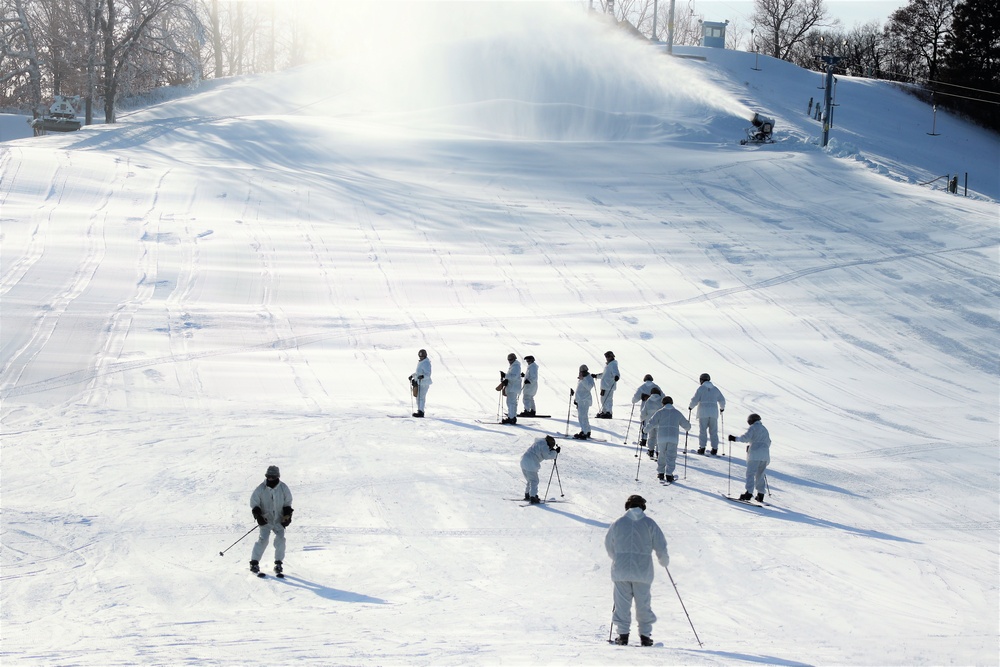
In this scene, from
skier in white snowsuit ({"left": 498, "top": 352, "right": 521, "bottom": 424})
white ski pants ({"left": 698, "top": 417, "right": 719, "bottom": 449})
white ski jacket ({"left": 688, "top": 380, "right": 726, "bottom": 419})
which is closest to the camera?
white ski jacket ({"left": 688, "top": 380, "right": 726, "bottom": 419})

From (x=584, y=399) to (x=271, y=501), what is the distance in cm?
611

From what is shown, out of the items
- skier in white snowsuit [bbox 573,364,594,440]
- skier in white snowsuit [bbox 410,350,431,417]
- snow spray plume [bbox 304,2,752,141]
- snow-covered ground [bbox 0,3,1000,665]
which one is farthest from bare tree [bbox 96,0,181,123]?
skier in white snowsuit [bbox 573,364,594,440]

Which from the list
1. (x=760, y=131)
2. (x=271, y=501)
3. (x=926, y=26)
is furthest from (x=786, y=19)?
(x=271, y=501)

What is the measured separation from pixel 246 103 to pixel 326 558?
3727cm

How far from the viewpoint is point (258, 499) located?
8484mm

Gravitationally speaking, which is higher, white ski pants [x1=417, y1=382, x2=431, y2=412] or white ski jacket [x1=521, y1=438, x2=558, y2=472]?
white ski jacket [x1=521, y1=438, x2=558, y2=472]

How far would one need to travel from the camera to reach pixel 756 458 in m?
11.1

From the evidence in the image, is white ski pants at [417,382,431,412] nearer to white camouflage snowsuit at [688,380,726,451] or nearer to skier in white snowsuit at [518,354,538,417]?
skier in white snowsuit at [518,354,538,417]

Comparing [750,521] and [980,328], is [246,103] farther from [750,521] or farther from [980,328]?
[750,521]

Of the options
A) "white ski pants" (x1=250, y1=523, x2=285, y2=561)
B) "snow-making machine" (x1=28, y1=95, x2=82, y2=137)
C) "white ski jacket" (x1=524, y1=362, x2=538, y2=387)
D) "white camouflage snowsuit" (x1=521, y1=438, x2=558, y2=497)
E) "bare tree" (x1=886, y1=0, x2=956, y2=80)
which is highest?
"bare tree" (x1=886, y1=0, x2=956, y2=80)

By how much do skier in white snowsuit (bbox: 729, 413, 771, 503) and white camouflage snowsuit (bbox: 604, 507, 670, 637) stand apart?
Result: 173 inches

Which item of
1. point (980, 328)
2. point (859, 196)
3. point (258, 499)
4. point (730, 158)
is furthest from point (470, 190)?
point (258, 499)

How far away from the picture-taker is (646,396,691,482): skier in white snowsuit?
37.9 feet

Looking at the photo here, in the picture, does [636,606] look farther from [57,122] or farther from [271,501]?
[57,122]
